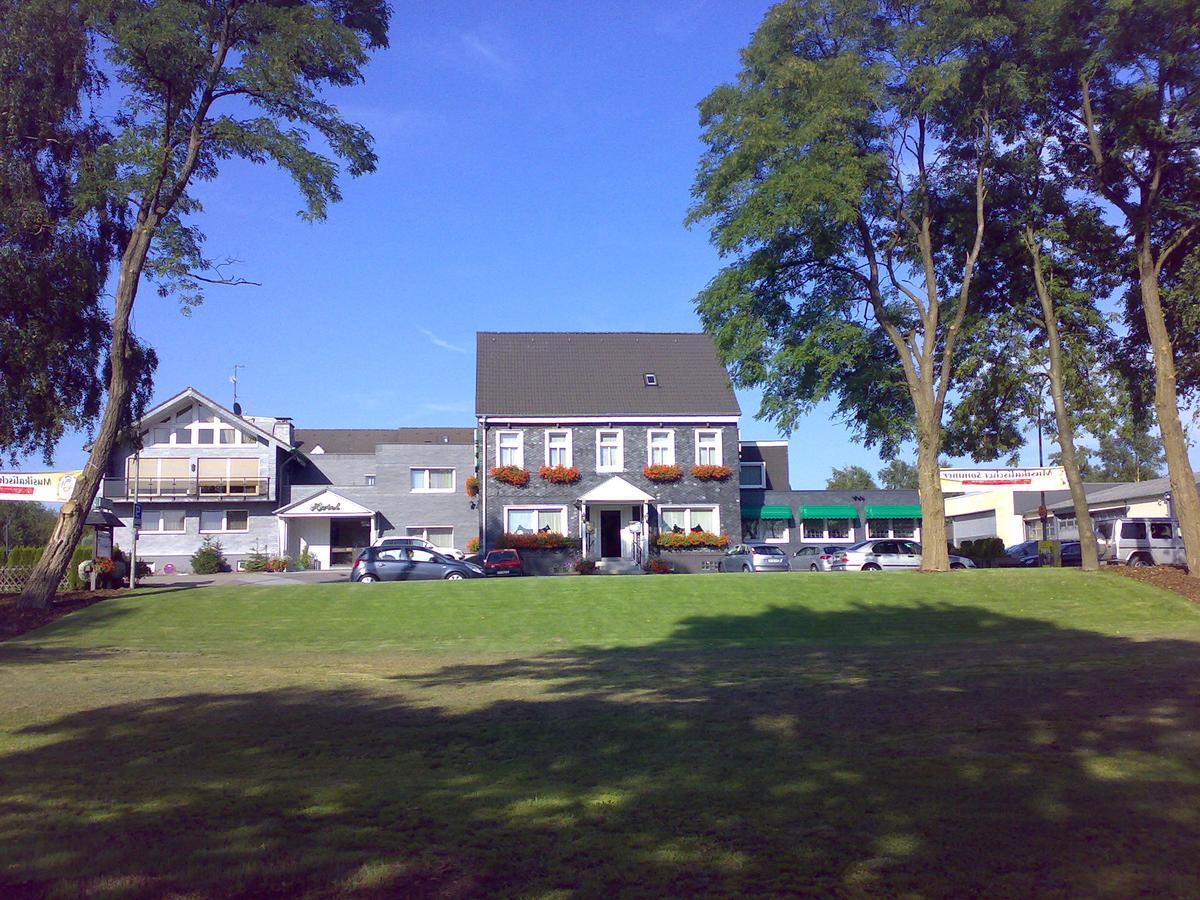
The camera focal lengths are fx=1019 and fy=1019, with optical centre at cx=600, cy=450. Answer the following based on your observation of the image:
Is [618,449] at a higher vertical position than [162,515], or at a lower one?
higher

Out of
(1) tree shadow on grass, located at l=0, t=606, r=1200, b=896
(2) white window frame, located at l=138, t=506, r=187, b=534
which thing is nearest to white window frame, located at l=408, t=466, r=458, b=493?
(2) white window frame, located at l=138, t=506, r=187, b=534

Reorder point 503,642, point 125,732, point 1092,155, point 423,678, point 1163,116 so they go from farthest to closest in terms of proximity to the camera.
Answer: point 1092,155
point 1163,116
point 503,642
point 423,678
point 125,732

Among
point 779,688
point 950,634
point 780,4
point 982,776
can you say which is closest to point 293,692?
point 779,688

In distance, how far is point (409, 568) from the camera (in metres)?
31.4

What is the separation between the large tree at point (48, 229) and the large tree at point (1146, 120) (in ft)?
73.2

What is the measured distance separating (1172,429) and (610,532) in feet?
76.5

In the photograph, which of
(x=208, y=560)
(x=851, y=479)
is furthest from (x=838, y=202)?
(x=851, y=479)

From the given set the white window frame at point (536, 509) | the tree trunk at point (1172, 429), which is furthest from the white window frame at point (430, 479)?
the tree trunk at point (1172, 429)

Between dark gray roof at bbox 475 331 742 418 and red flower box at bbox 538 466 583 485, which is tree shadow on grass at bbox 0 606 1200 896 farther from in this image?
dark gray roof at bbox 475 331 742 418

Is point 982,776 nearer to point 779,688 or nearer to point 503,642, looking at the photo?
point 779,688

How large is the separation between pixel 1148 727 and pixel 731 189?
22536mm

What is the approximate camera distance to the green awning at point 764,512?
51.4 meters

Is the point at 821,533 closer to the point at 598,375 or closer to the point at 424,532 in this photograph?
the point at 598,375

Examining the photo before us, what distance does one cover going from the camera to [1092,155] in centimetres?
2589
